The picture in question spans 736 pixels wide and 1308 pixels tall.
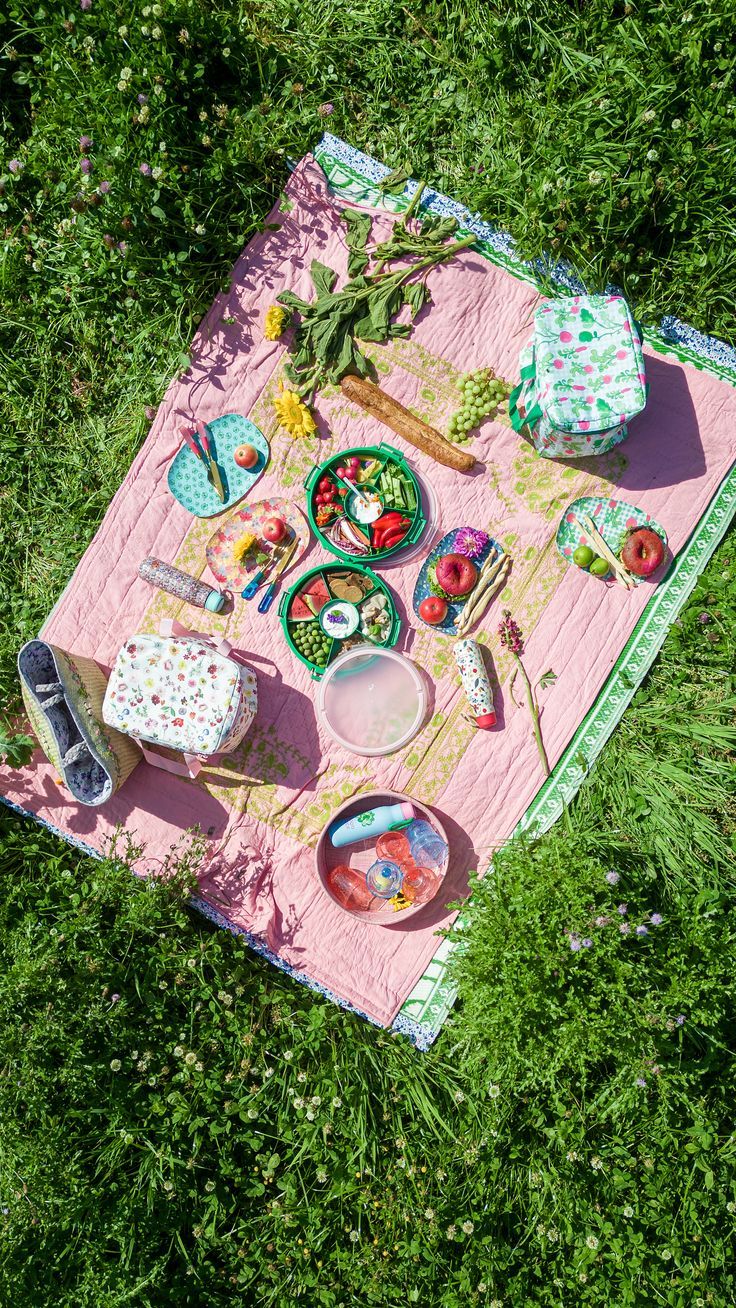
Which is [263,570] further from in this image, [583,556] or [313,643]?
[583,556]

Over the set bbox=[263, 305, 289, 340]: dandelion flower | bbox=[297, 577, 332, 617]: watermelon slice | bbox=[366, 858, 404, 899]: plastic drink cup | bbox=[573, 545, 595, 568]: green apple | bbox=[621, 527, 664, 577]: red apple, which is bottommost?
bbox=[366, 858, 404, 899]: plastic drink cup

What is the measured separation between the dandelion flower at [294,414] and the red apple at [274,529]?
47 centimetres

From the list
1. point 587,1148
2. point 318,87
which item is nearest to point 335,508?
point 318,87

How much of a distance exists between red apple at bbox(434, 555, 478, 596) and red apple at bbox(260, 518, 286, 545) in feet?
2.49

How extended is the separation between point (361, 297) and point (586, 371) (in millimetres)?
1174

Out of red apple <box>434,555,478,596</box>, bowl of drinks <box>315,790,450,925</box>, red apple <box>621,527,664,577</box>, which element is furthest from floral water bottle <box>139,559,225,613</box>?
red apple <box>621,527,664,577</box>

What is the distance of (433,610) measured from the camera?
4.05 meters

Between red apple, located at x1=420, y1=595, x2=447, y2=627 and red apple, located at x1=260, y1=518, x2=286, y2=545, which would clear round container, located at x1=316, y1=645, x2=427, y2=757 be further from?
red apple, located at x1=260, y1=518, x2=286, y2=545

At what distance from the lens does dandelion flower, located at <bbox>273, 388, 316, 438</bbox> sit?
419 cm

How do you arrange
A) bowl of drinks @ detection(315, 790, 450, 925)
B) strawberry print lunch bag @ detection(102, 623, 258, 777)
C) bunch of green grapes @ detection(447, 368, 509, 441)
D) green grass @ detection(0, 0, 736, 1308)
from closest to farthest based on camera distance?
green grass @ detection(0, 0, 736, 1308) < strawberry print lunch bag @ detection(102, 623, 258, 777) < bowl of drinks @ detection(315, 790, 450, 925) < bunch of green grapes @ detection(447, 368, 509, 441)

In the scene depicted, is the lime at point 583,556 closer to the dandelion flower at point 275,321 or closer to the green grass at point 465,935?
the green grass at point 465,935

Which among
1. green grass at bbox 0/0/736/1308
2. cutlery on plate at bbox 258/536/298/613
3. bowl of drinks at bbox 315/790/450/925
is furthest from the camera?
cutlery on plate at bbox 258/536/298/613

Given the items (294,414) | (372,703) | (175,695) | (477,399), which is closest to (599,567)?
(477,399)

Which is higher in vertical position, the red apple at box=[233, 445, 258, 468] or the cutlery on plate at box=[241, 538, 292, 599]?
the red apple at box=[233, 445, 258, 468]
